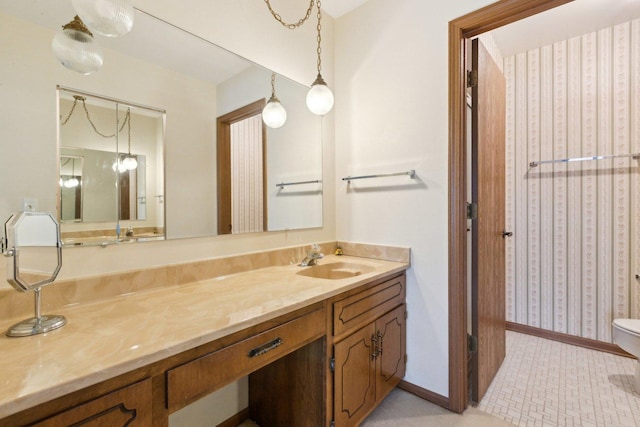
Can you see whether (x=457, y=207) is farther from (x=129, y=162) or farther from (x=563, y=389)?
(x=129, y=162)

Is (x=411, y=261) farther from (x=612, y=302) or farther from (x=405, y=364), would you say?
(x=612, y=302)

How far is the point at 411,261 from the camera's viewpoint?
181 cm

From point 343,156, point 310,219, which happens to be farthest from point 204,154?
point 343,156

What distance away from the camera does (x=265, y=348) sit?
100cm

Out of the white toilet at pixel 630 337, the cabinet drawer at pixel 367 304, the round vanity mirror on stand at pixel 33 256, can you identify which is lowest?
the white toilet at pixel 630 337

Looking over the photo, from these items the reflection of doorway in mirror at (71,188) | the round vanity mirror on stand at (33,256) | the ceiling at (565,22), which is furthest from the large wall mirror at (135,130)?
the ceiling at (565,22)

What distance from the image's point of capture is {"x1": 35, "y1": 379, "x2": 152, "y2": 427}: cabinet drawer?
605 mm

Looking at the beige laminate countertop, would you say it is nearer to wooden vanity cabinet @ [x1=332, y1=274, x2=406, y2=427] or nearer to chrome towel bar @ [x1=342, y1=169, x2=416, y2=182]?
wooden vanity cabinet @ [x1=332, y1=274, x2=406, y2=427]

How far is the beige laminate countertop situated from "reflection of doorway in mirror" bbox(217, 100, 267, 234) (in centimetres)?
35

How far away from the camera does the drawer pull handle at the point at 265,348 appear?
960 millimetres

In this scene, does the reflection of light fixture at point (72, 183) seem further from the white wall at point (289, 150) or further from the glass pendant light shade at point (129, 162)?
the white wall at point (289, 150)

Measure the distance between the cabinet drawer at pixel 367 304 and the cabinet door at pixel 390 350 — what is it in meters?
0.06

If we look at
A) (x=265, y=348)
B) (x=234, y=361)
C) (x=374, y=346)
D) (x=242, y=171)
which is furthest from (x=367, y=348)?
(x=242, y=171)

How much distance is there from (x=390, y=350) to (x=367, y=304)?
408 mm
